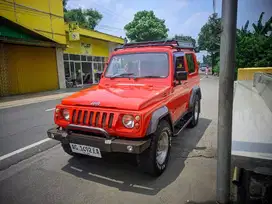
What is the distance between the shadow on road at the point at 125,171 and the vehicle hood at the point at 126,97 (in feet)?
3.80

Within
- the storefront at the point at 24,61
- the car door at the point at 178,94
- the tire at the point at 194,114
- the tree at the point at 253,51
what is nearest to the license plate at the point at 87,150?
the car door at the point at 178,94

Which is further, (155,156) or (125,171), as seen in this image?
(125,171)

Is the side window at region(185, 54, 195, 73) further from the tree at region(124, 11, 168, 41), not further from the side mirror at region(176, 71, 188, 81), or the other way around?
the tree at region(124, 11, 168, 41)

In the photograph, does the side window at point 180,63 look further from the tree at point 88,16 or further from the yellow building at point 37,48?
the tree at point 88,16

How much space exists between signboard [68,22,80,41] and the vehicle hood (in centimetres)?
1573

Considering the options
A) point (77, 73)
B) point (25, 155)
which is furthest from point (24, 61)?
point (25, 155)

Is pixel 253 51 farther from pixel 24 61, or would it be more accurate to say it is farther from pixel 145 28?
pixel 145 28

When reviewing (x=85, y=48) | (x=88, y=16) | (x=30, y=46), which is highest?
(x=88, y=16)

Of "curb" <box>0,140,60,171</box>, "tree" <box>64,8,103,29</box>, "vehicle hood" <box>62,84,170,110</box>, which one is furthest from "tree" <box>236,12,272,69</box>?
"tree" <box>64,8,103,29</box>

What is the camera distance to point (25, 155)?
4.17 m

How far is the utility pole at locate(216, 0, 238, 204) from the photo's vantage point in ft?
7.00

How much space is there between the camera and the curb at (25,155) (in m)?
3.81

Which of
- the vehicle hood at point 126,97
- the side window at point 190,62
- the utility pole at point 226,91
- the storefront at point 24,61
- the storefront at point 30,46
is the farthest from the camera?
the storefront at point 30,46

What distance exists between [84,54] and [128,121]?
19.4 metres
